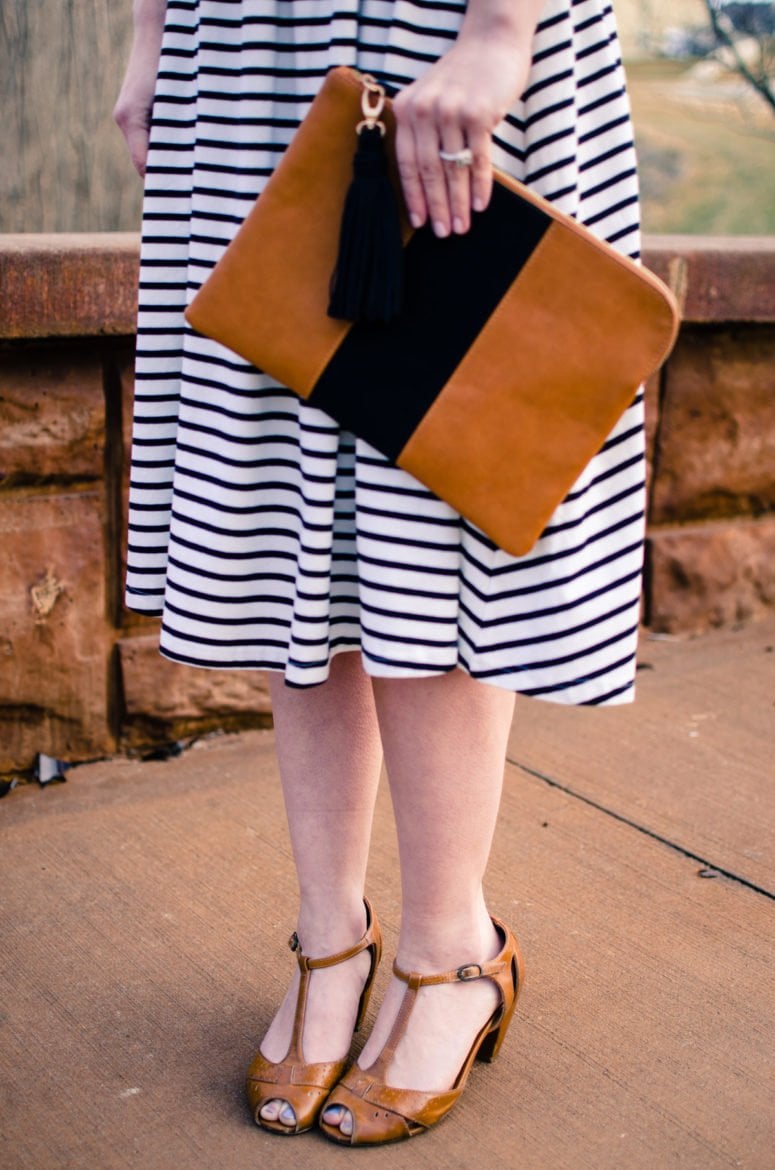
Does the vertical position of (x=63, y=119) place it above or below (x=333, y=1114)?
above

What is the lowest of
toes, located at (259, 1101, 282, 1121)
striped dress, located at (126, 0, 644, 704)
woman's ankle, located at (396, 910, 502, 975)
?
toes, located at (259, 1101, 282, 1121)

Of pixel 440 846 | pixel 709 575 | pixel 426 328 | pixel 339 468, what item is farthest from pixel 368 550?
pixel 709 575

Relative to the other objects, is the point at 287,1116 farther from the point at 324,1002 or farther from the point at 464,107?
the point at 464,107

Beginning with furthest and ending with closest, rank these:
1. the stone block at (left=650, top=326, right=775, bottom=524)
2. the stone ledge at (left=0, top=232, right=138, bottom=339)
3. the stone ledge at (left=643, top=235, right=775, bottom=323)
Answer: the stone block at (left=650, top=326, right=775, bottom=524) → the stone ledge at (left=643, top=235, right=775, bottom=323) → the stone ledge at (left=0, top=232, right=138, bottom=339)

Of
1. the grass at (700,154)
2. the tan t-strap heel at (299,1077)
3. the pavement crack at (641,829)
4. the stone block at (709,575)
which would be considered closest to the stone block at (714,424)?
the stone block at (709,575)

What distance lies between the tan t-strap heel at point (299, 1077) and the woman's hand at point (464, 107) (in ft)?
2.84

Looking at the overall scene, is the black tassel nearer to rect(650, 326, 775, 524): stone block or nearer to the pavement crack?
the pavement crack

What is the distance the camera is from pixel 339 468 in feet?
4.24

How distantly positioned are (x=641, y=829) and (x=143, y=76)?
145 cm

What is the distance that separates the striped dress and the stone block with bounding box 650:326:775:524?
5.58 feet

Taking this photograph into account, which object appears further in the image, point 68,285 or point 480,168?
point 68,285

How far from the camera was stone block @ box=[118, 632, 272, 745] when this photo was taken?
2389 mm

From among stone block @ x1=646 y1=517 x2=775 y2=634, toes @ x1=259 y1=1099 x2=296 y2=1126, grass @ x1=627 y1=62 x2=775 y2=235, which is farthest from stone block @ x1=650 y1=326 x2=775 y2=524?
grass @ x1=627 y1=62 x2=775 y2=235

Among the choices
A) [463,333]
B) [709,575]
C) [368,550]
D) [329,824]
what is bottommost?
[709,575]
